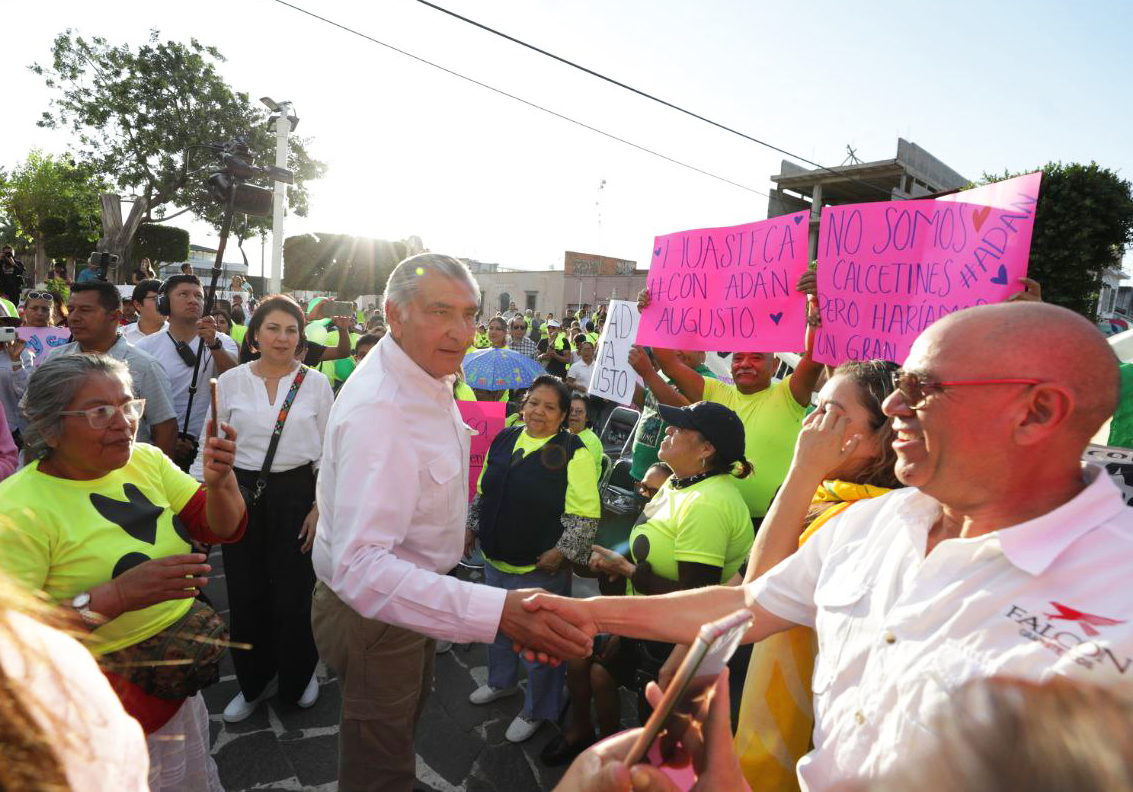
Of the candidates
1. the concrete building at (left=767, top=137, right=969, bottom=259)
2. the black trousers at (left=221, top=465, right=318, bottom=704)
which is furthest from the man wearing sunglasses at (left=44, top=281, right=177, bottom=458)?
the concrete building at (left=767, top=137, right=969, bottom=259)

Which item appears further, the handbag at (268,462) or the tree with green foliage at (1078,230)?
the tree with green foliage at (1078,230)

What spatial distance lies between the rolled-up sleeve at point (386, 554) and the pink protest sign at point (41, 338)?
5.43 m

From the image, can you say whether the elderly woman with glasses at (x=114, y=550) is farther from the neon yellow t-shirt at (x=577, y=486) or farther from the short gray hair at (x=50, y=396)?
the neon yellow t-shirt at (x=577, y=486)

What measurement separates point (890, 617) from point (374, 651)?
165 cm

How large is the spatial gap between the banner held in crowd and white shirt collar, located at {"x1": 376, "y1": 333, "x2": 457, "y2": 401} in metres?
3.36

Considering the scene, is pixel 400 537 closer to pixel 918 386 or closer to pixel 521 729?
pixel 918 386

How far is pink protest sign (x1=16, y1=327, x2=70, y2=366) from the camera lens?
19.0ft

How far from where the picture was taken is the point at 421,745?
10.6 feet

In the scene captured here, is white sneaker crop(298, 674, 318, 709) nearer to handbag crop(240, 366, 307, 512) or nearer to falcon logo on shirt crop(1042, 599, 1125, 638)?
handbag crop(240, 366, 307, 512)

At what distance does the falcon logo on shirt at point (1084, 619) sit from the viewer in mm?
1092

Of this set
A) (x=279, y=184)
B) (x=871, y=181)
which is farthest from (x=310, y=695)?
(x=871, y=181)

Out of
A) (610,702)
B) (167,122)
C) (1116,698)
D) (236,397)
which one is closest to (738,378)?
(610,702)

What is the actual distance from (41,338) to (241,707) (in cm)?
451

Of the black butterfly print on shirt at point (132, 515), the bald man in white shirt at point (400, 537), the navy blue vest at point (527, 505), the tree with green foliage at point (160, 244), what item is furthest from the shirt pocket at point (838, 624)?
the tree with green foliage at point (160, 244)
